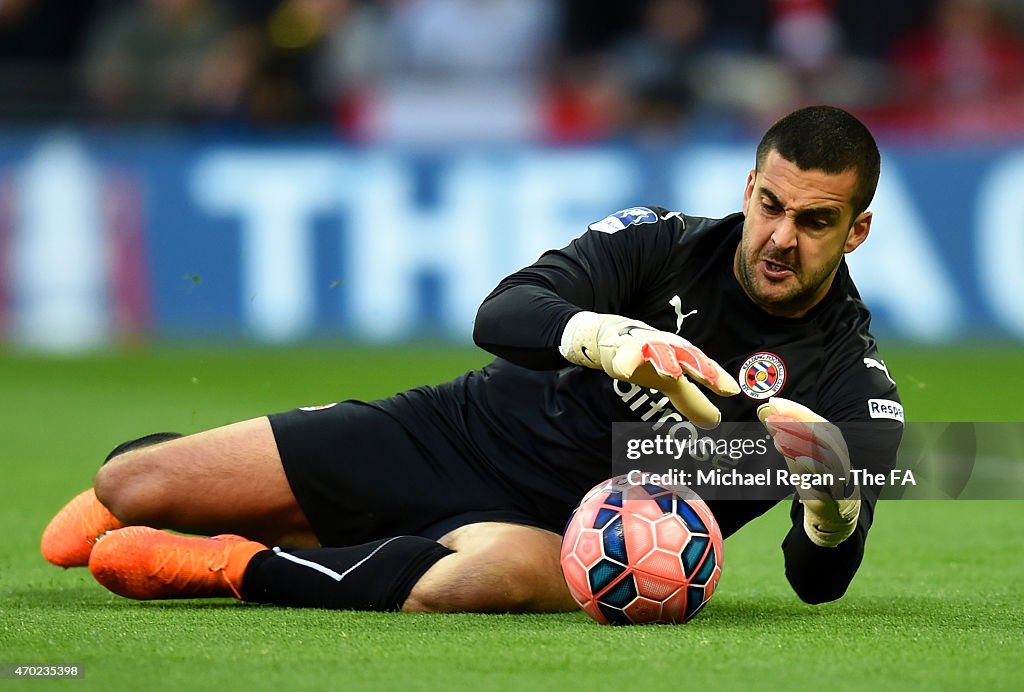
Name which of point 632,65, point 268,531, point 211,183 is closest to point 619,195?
point 632,65

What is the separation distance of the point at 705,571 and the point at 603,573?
316mm

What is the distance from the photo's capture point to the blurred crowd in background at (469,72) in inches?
590

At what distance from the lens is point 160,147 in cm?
1465

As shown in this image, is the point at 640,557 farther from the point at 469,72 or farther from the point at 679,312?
the point at 469,72

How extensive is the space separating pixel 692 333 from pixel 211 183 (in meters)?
9.77

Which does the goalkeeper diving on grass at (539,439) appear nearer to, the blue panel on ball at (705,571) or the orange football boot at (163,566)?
the orange football boot at (163,566)

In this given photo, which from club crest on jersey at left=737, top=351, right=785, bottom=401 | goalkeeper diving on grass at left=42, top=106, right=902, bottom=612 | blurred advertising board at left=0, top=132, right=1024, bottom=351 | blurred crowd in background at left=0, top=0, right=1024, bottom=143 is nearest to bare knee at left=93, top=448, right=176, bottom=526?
goalkeeper diving on grass at left=42, top=106, right=902, bottom=612

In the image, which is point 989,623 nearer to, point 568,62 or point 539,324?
point 539,324

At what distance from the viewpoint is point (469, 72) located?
51.2ft

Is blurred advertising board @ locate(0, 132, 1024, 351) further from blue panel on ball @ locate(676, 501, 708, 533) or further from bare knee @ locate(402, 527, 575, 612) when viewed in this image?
blue panel on ball @ locate(676, 501, 708, 533)

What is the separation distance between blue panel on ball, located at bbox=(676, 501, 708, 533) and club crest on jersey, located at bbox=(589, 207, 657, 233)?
0.99m

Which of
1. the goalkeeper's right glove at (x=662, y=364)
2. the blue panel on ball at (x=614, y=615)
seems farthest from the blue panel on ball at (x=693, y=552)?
the goalkeeper's right glove at (x=662, y=364)

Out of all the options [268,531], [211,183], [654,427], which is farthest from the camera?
[211,183]

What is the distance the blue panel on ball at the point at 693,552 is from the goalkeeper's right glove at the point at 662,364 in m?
0.49
